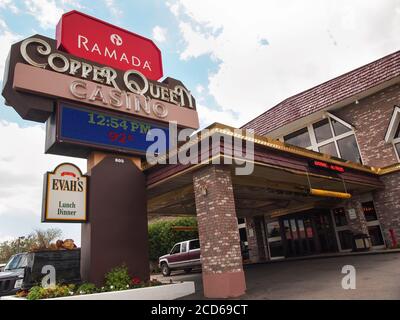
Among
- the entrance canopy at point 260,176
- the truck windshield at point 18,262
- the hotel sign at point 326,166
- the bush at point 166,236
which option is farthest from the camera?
the bush at point 166,236

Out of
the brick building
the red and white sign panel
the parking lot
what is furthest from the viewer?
the red and white sign panel

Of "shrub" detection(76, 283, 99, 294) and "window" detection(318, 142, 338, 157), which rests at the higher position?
"window" detection(318, 142, 338, 157)

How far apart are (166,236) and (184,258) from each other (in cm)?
514

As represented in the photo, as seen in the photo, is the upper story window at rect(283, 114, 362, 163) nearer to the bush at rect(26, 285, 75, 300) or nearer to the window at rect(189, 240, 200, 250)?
the window at rect(189, 240, 200, 250)

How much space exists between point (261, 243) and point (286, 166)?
41.9ft

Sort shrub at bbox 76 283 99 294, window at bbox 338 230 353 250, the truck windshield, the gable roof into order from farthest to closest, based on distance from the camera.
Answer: window at bbox 338 230 353 250
the gable roof
the truck windshield
shrub at bbox 76 283 99 294

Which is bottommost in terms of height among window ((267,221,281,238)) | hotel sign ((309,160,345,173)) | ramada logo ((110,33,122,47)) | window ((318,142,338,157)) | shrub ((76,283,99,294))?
shrub ((76,283,99,294))

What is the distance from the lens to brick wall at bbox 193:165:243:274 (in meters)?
9.40

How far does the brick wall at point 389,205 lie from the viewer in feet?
56.3

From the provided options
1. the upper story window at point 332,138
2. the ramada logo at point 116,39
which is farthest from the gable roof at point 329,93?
the ramada logo at point 116,39

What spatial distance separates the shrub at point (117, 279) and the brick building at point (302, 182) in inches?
108

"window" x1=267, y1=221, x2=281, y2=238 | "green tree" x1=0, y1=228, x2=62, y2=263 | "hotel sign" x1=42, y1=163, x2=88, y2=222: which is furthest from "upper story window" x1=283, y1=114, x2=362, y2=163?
"green tree" x1=0, y1=228, x2=62, y2=263

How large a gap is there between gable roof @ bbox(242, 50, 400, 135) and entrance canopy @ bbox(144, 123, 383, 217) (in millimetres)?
5447

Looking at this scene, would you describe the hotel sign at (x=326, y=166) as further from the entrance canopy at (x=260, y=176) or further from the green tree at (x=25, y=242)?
the green tree at (x=25, y=242)
